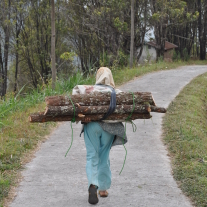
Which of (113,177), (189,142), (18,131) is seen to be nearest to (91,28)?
(18,131)

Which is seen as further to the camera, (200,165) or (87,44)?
(87,44)

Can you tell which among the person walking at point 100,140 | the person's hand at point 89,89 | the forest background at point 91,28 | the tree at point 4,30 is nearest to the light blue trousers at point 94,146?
the person walking at point 100,140

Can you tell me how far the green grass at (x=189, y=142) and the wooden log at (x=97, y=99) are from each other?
1.32m

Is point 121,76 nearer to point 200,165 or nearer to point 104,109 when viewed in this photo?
point 200,165

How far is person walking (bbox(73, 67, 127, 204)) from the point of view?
426cm

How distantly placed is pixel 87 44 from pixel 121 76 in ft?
48.4

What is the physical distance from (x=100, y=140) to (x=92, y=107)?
0.45 metres

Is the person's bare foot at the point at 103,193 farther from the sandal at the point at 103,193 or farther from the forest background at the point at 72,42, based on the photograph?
the forest background at the point at 72,42

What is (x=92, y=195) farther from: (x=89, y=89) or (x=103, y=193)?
(x=89, y=89)

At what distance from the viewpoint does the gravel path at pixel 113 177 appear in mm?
4527

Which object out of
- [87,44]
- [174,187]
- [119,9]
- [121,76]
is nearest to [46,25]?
[87,44]

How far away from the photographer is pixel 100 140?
4.38 m

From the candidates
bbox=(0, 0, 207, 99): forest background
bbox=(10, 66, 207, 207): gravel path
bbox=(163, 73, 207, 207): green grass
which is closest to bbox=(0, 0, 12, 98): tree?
bbox=(0, 0, 207, 99): forest background

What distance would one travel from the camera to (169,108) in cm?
1018
